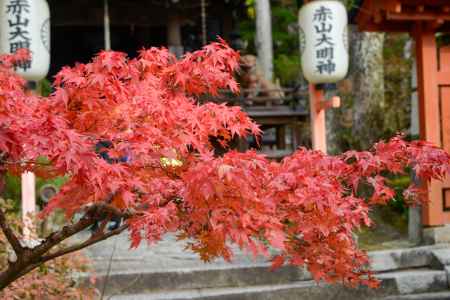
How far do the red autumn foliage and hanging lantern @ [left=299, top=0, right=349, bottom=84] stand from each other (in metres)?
3.28

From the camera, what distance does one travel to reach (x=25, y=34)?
277 inches

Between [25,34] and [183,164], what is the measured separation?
427cm

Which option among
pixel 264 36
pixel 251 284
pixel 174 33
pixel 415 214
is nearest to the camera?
pixel 251 284

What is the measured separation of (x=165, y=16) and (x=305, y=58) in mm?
7676

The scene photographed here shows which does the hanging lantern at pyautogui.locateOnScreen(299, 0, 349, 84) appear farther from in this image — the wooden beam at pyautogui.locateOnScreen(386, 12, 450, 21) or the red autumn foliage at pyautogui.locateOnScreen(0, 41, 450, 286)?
the red autumn foliage at pyautogui.locateOnScreen(0, 41, 450, 286)

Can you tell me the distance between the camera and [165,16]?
14.4 metres

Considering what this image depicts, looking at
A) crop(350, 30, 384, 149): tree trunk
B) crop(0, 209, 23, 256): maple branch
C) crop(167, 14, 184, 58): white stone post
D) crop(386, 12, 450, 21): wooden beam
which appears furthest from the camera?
crop(167, 14, 184, 58): white stone post

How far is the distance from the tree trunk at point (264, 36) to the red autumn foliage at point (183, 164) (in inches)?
478

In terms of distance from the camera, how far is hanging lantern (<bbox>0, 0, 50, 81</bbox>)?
7.01 meters

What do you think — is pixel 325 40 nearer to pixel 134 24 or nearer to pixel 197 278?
pixel 197 278

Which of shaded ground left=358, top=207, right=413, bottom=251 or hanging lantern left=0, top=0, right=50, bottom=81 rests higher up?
hanging lantern left=0, top=0, right=50, bottom=81

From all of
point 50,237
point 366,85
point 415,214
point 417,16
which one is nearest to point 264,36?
point 366,85

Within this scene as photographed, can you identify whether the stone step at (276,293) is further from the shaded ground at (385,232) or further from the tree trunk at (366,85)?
the tree trunk at (366,85)

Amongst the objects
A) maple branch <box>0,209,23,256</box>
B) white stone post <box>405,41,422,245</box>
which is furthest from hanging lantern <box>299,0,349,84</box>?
maple branch <box>0,209,23,256</box>
